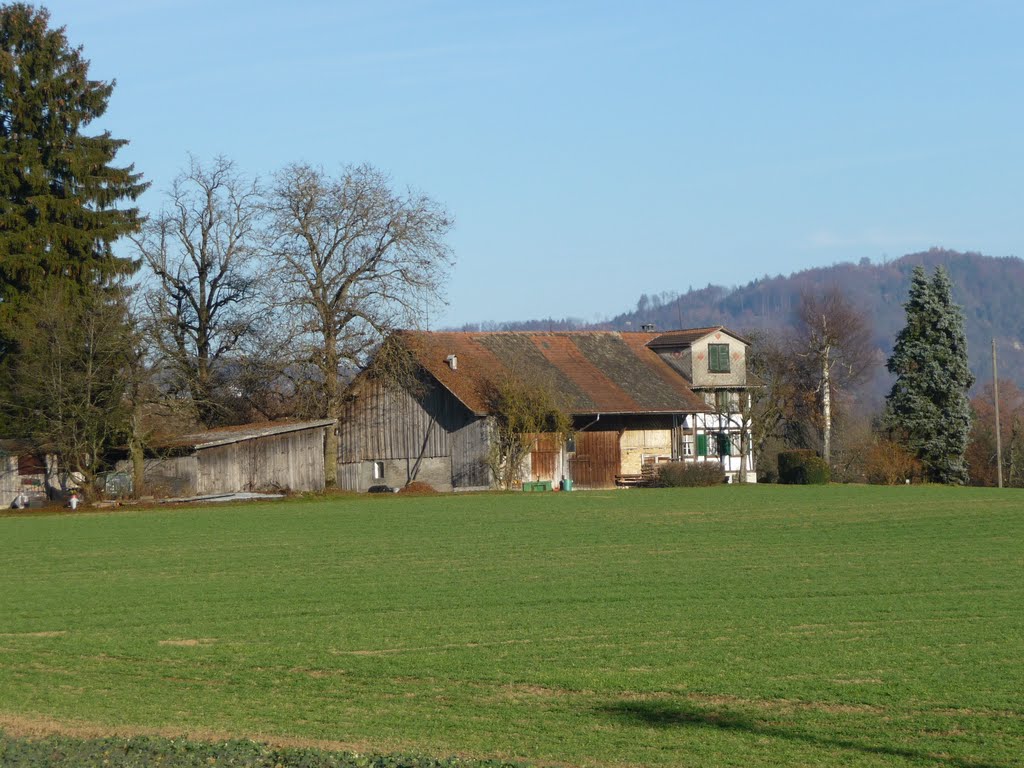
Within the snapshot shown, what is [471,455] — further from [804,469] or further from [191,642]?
[191,642]

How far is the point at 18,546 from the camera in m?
30.5

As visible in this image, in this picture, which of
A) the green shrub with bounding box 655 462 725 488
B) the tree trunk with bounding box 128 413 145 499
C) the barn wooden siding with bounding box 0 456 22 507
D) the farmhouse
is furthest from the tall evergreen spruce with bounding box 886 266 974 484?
the barn wooden siding with bounding box 0 456 22 507

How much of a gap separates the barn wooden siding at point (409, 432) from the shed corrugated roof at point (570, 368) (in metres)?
1.22

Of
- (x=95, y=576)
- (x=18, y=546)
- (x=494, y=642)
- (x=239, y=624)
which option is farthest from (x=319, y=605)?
(x=18, y=546)

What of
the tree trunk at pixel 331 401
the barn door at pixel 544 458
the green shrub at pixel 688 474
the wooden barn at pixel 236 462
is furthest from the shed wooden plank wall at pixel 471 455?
the green shrub at pixel 688 474

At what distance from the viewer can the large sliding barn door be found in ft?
179

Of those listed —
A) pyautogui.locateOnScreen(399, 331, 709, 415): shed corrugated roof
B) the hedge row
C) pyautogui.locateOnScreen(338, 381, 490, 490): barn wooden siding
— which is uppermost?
pyautogui.locateOnScreen(399, 331, 709, 415): shed corrugated roof

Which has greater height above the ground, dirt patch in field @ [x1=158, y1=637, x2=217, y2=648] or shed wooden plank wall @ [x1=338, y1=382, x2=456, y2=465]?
shed wooden plank wall @ [x1=338, y1=382, x2=456, y2=465]

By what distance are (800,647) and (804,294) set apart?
78.1 metres

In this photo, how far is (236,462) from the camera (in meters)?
48.0

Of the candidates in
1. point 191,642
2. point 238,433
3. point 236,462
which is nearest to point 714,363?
point 238,433

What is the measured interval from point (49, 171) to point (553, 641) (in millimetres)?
37528

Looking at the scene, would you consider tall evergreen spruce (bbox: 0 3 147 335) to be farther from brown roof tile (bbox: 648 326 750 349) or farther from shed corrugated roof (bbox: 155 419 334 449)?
brown roof tile (bbox: 648 326 750 349)

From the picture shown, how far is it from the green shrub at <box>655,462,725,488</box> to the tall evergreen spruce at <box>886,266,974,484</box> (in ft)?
40.3
